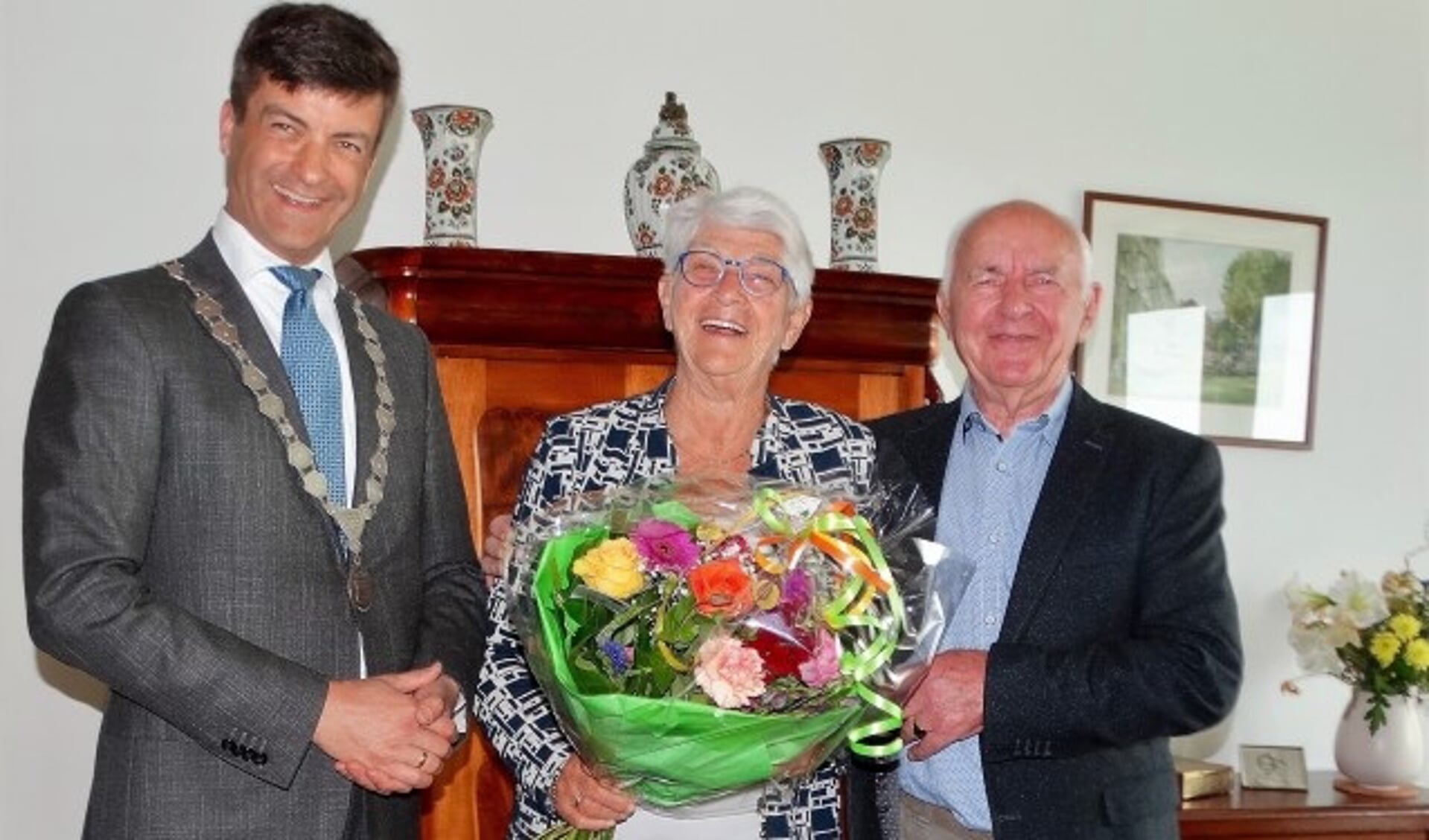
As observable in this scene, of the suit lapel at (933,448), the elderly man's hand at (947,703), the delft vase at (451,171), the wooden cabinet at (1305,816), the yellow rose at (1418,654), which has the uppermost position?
the delft vase at (451,171)

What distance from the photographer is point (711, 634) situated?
1726 millimetres

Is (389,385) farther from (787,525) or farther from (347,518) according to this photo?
(787,525)

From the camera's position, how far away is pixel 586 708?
1.73m

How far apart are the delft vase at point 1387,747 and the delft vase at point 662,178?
2.04 metres

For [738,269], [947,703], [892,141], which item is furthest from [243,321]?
[892,141]

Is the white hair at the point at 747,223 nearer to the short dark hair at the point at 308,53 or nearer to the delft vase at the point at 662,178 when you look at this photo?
the short dark hair at the point at 308,53

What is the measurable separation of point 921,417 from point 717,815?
2.60 ft

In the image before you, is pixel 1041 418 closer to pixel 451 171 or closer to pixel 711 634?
pixel 711 634

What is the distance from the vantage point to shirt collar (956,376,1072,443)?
252 cm

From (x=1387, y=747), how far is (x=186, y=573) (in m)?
2.99

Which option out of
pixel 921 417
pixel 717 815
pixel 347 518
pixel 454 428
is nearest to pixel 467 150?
pixel 454 428

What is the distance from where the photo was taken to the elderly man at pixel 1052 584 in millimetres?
2270

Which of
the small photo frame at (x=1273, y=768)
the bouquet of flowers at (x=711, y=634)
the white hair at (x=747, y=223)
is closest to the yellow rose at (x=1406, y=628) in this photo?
the small photo frame at (x=1273, y=768)

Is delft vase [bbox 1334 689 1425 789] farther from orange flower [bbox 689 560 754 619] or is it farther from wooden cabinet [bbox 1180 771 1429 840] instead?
orange flower [bbox 689 560 754 619]
